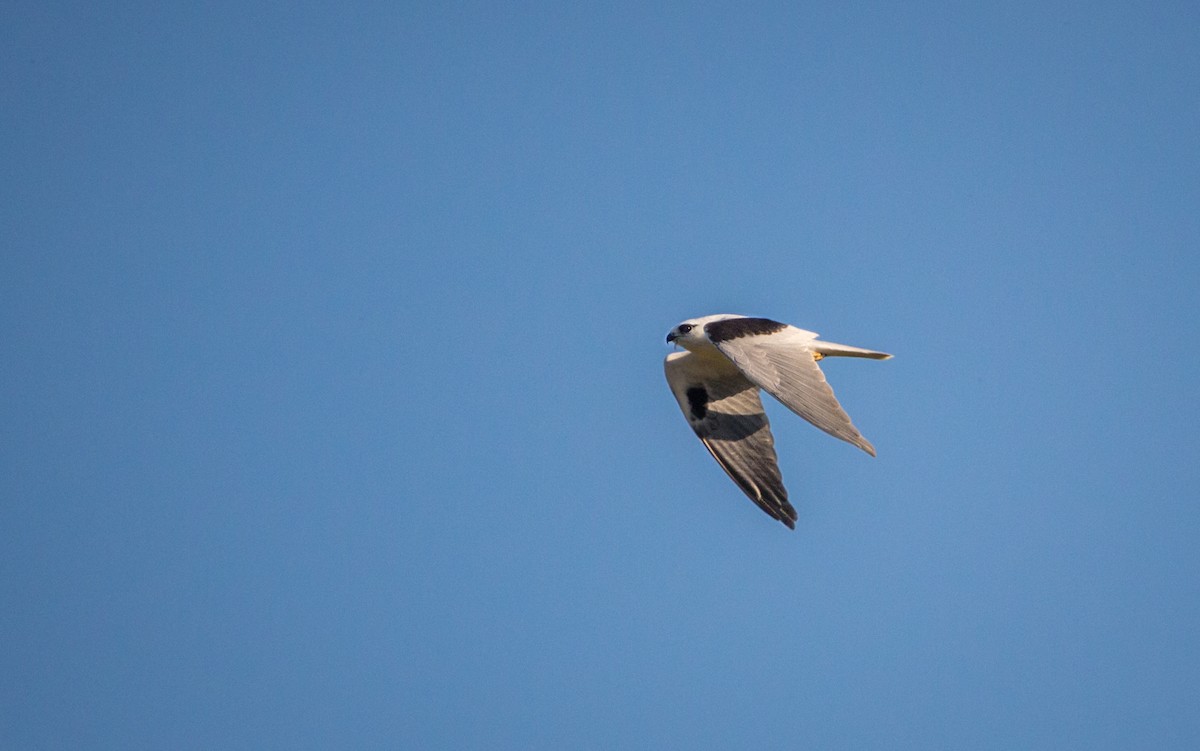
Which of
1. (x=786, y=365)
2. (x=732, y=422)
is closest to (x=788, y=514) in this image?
(x=732, y=422)

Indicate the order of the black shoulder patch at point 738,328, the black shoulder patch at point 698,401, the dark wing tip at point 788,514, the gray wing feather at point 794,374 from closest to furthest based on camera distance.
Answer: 1. the gray wing feather at point 794,374
2. the black shoulder patch at point 738,328
3. the dark wing tip at point 788,514
4. the black shoulder patch at point 698,401

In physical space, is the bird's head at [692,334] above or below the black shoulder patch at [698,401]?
above

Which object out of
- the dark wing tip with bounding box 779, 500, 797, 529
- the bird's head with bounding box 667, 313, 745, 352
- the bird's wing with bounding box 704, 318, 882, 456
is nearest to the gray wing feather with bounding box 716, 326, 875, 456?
the bird's wing with bounding box 704, 318, 882, 456

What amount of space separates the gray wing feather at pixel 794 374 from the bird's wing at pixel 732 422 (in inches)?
51.1

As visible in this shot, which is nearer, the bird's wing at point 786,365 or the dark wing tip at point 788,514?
the bird's wing at point 786,365

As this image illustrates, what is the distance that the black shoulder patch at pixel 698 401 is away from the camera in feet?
42.1

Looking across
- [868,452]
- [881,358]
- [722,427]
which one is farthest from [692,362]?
[868,452]

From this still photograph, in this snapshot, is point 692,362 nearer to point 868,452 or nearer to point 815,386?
point 815,386

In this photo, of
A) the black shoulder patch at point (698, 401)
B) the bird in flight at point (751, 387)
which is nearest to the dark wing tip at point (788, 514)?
the bird in flight at point (751, 387)

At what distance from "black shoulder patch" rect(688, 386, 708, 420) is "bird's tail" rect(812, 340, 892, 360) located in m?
1.72

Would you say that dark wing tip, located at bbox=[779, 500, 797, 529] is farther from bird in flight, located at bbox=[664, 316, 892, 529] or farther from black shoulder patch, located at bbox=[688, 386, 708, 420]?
black shoulder patch, located at bbox=[688, 386, 708, 420]

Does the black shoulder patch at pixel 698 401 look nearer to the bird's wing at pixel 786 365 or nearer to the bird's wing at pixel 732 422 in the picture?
the bird's wing at pixel 732 422

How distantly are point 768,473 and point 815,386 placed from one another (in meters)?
1.97

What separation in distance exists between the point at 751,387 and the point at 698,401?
0.57 meters
